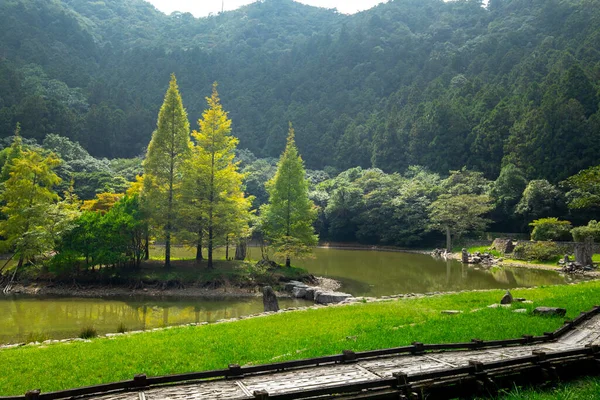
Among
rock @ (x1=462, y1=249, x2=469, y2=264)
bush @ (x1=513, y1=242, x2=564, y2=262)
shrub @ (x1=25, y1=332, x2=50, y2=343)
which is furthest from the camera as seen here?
rock @ (x1=462, y1=249, x2=469, y2=264)

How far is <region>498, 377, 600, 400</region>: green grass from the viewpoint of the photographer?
5.09m

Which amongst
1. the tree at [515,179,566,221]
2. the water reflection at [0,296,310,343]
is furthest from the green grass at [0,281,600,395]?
the tree at [515,179,566,221]

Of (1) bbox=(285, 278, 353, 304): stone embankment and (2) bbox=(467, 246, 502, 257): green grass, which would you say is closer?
(1) bbox=(285, 278, 353, 304): stone embankment

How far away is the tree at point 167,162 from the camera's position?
86.2 feet

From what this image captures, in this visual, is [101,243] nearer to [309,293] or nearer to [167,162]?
[167,162]

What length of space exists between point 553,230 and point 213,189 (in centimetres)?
2817

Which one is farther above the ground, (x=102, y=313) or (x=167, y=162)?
(x=167, y=162)

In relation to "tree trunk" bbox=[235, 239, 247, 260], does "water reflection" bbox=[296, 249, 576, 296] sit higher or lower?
lower

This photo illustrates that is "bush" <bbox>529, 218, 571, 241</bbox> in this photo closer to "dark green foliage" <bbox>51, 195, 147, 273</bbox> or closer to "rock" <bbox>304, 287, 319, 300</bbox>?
"rock" <bbox>304, 287, 319, 300</bbox>

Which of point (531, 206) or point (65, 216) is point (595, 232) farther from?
point (65, 216)

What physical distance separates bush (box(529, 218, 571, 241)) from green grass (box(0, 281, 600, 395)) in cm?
2505

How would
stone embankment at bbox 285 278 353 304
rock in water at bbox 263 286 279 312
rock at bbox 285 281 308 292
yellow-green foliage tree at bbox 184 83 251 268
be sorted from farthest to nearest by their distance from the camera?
yellow-green foliage tree at bbox 184 83 251 268, rock at bbox 285 281 308 292, stone embankment at bbox 285 278 353 304, rock in water at bbox 263 286 279 312

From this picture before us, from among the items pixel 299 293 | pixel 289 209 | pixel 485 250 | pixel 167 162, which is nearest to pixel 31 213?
pixel 167 162

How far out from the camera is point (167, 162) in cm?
2755
